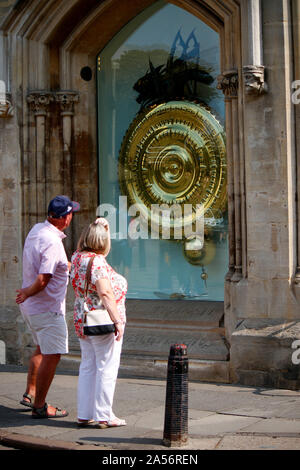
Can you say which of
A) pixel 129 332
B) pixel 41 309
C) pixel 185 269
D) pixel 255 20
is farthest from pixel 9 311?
pixel 255 20

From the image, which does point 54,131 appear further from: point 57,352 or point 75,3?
point 57,352

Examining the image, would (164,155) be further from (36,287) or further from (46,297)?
(36,287)

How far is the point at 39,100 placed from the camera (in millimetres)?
9906

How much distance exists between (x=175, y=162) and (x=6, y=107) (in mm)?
2183

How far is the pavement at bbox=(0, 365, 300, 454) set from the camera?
18.6 feet

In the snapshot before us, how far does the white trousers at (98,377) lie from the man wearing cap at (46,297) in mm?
446

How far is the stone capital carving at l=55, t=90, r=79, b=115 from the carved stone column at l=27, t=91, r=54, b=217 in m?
0.10

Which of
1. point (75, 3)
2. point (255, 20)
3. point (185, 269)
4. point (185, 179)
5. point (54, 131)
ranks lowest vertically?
point (185, 269)

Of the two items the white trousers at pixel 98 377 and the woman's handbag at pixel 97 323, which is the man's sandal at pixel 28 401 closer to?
the white trousers at pixel 98 377

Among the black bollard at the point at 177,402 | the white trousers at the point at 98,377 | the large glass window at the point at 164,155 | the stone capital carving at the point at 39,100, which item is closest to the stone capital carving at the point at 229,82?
the large glass window at the point at 164,155

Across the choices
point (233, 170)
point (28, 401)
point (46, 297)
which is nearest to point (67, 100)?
point (233, 170)

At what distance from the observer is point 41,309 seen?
6676 millimetres
